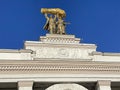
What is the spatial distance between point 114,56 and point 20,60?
6.52m

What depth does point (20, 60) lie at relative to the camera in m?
25.3

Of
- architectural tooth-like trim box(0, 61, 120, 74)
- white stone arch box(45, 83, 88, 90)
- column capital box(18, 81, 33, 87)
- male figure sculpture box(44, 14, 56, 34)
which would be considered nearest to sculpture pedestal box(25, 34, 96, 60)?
architectural tooth-like trim box(0, 61, 120, 74)

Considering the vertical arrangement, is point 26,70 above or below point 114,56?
below

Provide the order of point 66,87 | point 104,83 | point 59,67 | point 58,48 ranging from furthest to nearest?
point 58,48 → point 104,83 → point 59,67 → point 66,87

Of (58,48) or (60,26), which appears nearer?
(58,48)

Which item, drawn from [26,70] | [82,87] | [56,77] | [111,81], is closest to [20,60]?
[26,70]

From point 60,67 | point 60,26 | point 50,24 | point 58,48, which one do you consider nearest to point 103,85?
point 60,67

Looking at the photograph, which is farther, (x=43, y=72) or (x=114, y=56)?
(x=114, y=56)

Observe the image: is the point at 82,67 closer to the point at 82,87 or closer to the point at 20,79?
the point at 82,87

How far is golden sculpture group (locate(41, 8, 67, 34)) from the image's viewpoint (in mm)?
28469

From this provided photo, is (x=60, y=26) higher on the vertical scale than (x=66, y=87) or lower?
higher

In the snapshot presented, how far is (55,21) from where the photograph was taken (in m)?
28.9

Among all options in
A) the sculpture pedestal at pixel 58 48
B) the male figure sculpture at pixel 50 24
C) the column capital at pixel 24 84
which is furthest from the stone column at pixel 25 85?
the male figure sculpture at pixel 50 24

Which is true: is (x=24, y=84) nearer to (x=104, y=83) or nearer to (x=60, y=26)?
(x=104, y=83)
